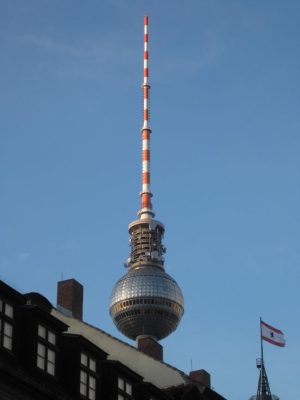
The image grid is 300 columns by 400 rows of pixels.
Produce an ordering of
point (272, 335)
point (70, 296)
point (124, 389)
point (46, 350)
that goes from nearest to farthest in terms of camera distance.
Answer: point (46, 350) → point (124, 389) → point (70, 296) → point (272, 335)

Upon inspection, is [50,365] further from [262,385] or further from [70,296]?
[262,385]

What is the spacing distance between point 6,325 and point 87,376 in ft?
19.9

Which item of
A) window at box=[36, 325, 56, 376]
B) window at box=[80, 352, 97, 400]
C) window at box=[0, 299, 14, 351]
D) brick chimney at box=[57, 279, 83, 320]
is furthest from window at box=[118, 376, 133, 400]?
brick chimney at box=[57, 279, 83, 320]

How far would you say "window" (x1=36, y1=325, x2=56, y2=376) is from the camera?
48.2 m

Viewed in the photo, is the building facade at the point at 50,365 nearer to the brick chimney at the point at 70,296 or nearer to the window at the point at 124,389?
the window at the point at 124,389

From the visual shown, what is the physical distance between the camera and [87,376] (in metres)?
51.1

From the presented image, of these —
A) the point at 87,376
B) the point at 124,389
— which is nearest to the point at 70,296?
the point at 124,389

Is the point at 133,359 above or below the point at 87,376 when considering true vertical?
above

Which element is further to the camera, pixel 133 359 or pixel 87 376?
pixel 133 359

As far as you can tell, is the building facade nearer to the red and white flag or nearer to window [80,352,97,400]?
window [80,352,97,400]

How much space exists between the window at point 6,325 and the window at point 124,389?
7944 millimetres

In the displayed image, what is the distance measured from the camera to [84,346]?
167 feet

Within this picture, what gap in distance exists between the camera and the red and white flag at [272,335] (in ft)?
325

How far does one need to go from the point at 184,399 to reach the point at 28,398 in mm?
13468
